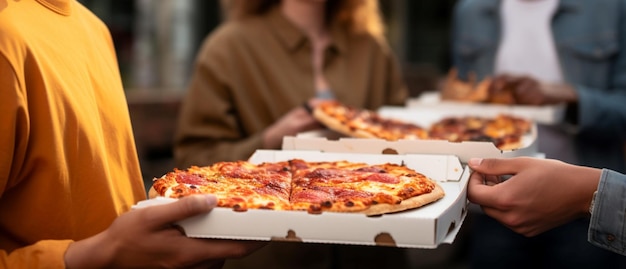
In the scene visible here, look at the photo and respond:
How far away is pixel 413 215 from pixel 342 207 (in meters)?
0.18

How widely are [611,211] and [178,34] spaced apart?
348 inches

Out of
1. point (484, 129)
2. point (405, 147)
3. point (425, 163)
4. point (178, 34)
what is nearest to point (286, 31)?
point (484, 129)

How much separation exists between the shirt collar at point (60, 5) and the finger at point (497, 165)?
46.9 inches

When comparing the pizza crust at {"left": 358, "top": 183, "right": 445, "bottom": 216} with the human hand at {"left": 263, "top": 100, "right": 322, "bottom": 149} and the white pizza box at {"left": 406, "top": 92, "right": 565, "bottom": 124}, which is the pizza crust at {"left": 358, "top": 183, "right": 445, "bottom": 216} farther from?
the white pizza box at {"left": 406, "top": 92, "right": 565, "bottom": 124}

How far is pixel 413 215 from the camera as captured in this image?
1872 mm

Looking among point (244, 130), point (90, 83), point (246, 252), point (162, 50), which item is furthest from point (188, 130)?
point (162, 50)

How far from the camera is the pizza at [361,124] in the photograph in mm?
3113

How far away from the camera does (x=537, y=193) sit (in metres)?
2.10

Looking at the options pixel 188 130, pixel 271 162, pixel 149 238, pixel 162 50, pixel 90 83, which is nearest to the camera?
pixel 149 238

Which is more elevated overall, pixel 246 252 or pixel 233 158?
pixel 246 252

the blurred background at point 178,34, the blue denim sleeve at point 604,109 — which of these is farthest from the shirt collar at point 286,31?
the blurred background at point 178,34

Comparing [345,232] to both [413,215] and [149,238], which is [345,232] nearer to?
[413,215]

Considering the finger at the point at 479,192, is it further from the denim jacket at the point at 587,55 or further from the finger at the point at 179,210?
the denim jacket at the point at 587,55

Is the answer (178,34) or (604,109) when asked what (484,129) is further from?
(178,34)
